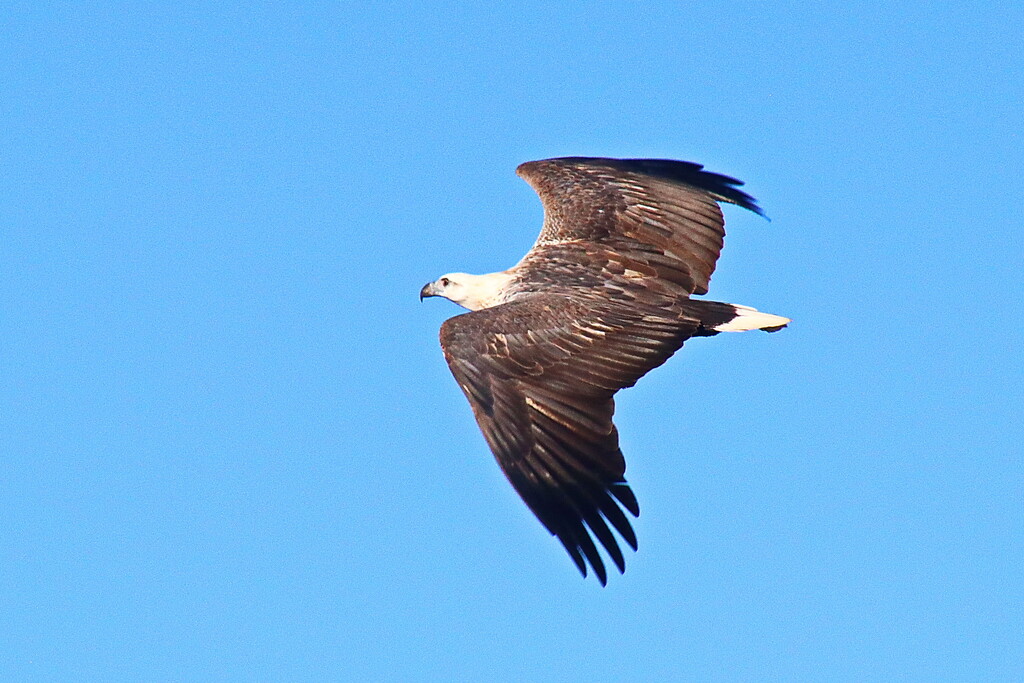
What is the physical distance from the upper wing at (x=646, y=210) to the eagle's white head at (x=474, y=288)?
718 millimetres

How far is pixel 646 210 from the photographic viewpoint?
44.1ft

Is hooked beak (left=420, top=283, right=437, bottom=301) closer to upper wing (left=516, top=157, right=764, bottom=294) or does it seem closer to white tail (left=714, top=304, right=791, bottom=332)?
upper wing (left=516, top=157, right=764, bottom=294)

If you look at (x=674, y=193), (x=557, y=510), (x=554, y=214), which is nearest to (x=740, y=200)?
(x=674, y=193)

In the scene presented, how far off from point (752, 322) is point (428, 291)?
3.46 metres

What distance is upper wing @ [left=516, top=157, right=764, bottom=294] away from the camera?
13.0m

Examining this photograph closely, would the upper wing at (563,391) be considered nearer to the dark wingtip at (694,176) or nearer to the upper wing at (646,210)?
the upper wing at (646,210)

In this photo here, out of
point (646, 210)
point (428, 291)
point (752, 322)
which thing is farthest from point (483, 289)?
point (752, 322)

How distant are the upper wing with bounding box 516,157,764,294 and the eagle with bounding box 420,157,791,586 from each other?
12 millimetres

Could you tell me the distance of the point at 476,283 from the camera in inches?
511

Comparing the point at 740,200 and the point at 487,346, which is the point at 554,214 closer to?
the point at 740,200

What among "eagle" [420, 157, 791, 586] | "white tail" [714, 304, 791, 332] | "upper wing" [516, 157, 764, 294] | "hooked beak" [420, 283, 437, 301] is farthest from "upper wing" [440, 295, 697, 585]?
"hooked beak" [420, 283, 437, 301]

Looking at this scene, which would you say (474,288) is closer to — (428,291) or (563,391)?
(428,291)

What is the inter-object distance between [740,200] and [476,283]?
2617 mm

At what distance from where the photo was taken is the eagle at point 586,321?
9.61 meters
